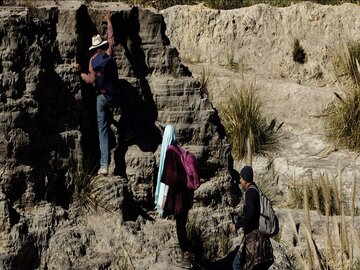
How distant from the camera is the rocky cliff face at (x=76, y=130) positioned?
9.22 metres

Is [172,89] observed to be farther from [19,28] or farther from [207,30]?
[207,30]

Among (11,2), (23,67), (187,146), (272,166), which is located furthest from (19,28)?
(272,166)

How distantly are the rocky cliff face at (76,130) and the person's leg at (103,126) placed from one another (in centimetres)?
17

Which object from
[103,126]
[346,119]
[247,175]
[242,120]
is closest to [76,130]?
[103,126]

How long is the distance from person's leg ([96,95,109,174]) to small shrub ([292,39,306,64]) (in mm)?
8543

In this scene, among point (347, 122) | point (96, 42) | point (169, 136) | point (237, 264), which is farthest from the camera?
point (347, 122)

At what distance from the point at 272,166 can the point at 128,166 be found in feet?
15.9

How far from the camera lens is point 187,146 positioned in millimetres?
10734

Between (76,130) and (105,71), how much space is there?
717mm

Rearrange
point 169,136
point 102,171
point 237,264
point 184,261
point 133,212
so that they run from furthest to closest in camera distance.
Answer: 1. point 133,212
2. point 102,171
3. point 169,136
4. point 184,261
5. point 237,264

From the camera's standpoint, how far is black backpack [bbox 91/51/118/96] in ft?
31.8

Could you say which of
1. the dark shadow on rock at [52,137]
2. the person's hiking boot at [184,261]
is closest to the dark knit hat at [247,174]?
the person's hiking boot at [184,261]

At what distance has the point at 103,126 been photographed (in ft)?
32.7

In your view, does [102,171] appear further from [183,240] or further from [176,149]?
[183,240]
